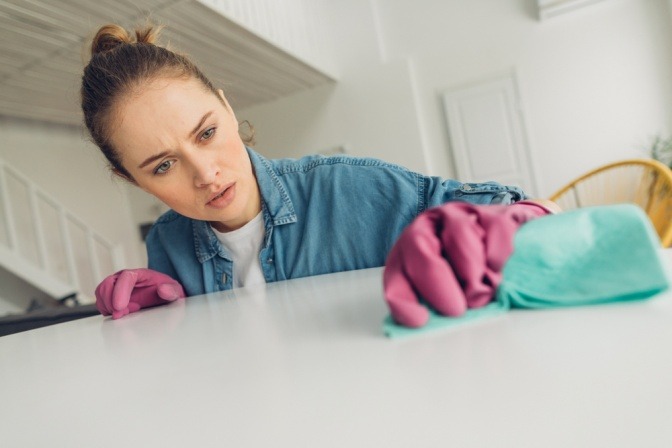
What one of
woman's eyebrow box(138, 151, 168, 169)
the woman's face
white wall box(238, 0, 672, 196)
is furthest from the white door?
woman's eyebrow box(138, 151, 168, 169)

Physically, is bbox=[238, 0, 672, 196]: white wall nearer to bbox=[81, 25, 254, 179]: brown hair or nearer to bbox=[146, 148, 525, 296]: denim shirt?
bbox=[146, 148, 525, 296]: denim shirt

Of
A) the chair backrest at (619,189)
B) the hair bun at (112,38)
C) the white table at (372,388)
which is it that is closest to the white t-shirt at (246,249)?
the hair bun at (112,38)

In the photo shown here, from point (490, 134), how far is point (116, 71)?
9.78ft

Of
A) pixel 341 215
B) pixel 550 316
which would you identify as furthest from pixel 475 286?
pixel 341 215

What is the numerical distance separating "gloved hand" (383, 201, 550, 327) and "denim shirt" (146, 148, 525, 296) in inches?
18.3

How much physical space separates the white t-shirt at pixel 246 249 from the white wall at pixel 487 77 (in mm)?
2660

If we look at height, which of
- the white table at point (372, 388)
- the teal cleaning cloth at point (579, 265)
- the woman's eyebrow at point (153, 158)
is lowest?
the white table at point (372, 388)

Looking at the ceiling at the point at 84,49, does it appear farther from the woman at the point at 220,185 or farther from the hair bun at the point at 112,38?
the woman at the point at 220,185

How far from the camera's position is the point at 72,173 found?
3645mm

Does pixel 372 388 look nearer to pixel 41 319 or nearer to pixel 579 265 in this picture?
pixel 579 265

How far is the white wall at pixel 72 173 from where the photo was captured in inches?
128

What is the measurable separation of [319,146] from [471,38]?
1383 mm

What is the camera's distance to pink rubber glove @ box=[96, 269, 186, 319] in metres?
0.78

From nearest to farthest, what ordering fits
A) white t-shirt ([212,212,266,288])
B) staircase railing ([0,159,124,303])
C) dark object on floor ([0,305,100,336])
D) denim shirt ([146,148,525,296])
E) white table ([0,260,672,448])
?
white table ([0,260,672,448])
denim shirt ([146,148,525,296])
white t-shirt ([212,212,266,288])
dark object on floor ([0,305,100,336])
staircase railing ([0,159,124,303])
